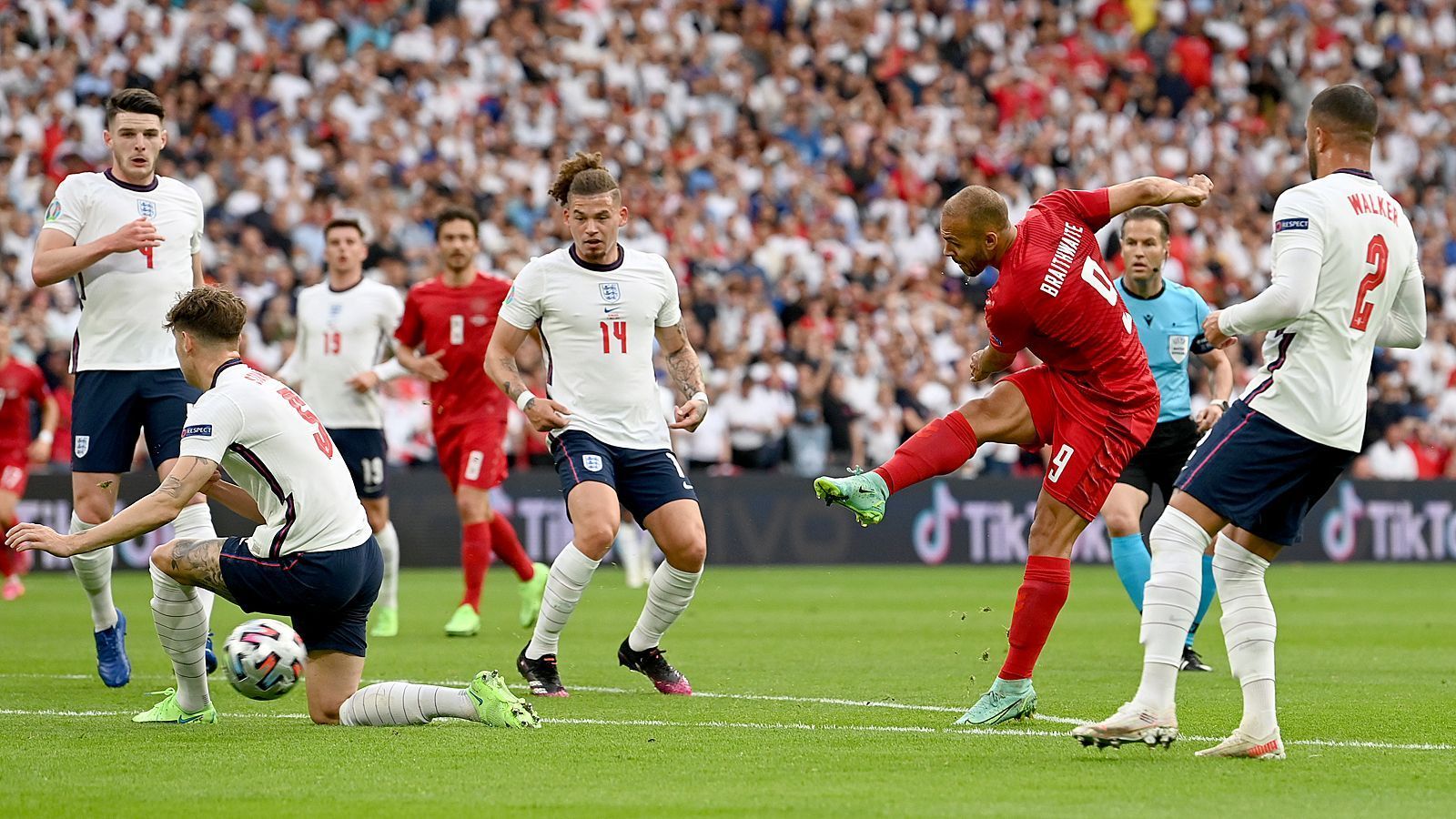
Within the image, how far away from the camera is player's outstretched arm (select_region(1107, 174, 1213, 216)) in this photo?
24.5ft

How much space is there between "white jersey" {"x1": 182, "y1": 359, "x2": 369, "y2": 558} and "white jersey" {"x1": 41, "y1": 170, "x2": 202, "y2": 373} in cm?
226

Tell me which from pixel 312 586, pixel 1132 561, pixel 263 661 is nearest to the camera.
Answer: pixel 312 586

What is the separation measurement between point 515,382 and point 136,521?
258cm

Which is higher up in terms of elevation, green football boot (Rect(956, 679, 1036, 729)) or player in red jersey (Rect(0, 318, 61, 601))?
player in red jersey (Rect(0, 318, 61, 601))

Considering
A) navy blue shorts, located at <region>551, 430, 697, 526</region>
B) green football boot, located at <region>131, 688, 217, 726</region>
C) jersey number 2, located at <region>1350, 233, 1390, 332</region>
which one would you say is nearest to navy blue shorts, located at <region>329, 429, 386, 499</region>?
navy blue shorts, located at <region>551, 430, 697, 526</region>

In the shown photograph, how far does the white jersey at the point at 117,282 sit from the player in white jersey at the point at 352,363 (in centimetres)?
348

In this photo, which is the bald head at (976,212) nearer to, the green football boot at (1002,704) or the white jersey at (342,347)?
the green football boot at (1002,704)

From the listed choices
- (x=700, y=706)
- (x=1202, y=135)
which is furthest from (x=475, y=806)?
(x=1202, y=135)

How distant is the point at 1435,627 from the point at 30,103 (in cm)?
1703

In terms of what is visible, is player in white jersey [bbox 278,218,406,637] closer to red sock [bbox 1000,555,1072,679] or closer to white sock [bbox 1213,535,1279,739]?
red sock [bbox 1000,555,1072,679]

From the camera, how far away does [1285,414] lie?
6867 millimetres

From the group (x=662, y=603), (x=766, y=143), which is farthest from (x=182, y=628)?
(x=766, y=143)

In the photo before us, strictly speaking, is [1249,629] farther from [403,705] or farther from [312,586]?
[312,586]

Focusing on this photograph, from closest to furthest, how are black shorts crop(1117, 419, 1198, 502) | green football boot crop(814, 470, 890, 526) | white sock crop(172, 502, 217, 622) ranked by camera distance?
green football boot crop(814, 470, 890, 526) < white sock crop(172, 502, 217, 622) < black shorts crop(1117, 419, 1198, 502)
